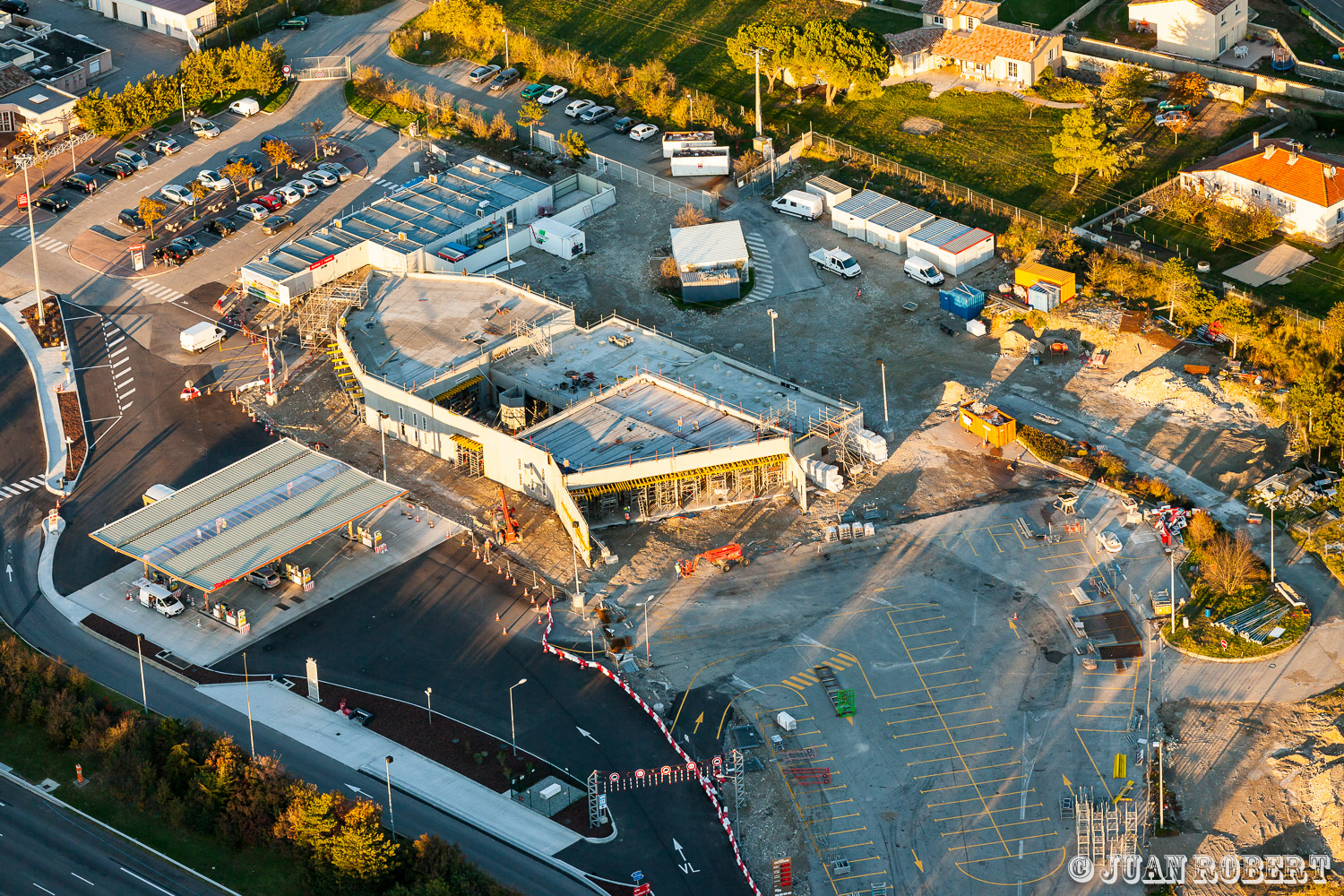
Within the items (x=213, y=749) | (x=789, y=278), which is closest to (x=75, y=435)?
(x=213, y=749)

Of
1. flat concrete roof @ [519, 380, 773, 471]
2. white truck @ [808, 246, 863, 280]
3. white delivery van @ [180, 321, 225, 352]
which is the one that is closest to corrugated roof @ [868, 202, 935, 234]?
white truck @ [808, 246, 863, 280]

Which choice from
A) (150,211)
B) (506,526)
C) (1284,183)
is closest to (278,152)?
(150,211)

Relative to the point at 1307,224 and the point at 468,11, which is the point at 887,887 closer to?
the point at 1307,224

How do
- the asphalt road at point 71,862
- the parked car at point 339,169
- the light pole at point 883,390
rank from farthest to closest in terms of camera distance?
the parked car at point 339,169 → the light pole at point 883,390 → the asphalt road at point 71,862

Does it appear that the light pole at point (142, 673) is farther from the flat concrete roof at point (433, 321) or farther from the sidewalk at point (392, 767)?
the flat concrete roof at point (433, 321)

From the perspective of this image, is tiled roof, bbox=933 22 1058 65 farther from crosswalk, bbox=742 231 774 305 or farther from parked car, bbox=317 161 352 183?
parked car, bbox=317 161 352 183

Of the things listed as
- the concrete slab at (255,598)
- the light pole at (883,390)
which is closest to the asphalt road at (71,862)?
the concrete slab at (255,598)
